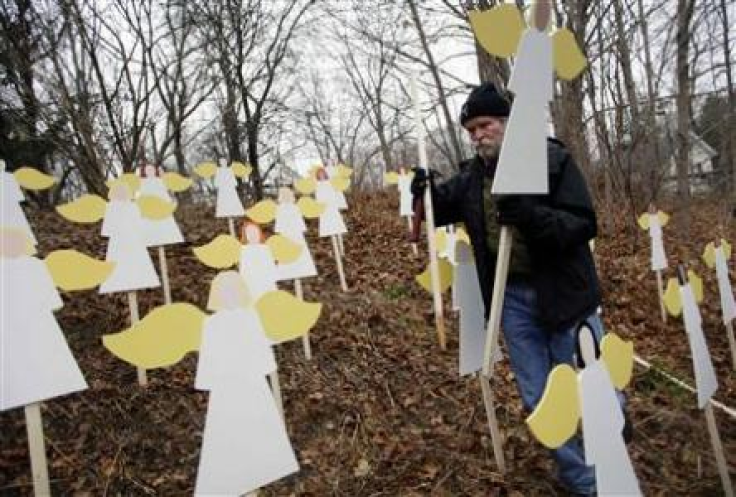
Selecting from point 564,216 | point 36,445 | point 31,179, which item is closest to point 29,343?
point 36,445

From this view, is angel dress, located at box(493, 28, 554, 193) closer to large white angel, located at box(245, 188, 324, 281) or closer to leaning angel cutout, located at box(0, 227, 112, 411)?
leaning angel cutout, located at box(0, 227, 112, 411)

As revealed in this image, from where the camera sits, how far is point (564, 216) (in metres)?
2.55

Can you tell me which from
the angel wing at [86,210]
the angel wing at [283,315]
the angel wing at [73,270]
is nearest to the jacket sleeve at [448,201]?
the angel wing at [283,315]

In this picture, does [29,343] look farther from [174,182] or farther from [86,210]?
[174,182]

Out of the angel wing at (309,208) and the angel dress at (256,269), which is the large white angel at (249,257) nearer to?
the angel dress at (256,269)

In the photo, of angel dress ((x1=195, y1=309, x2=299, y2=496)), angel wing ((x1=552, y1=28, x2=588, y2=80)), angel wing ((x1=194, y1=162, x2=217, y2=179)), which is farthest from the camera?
Answer: angel wing ((x1=194, y1=162, x2=217, y2=179))

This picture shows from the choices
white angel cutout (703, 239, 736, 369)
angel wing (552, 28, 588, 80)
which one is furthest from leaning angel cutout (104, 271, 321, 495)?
white angel cutout (703, 239, 736, 369)

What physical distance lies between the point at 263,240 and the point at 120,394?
1.37 metres

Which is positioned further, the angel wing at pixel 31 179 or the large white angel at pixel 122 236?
the angel wing at pixel 31 179

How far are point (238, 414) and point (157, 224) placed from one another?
2531 millimetres

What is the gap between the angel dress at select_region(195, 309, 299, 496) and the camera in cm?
182

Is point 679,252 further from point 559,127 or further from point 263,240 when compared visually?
point 263,240

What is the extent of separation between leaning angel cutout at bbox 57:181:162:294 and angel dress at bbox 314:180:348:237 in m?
1.81

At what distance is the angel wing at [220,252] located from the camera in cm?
289
